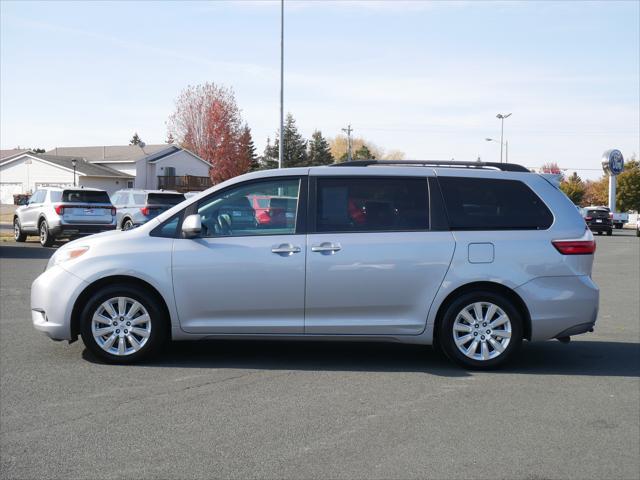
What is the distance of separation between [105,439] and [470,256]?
12.1ft

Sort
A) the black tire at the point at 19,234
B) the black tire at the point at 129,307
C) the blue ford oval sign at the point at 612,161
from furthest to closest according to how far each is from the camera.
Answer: the blue ford oval sign at the point at 612,161, the black tire at the point at 19,234, the black tire at the point at 129,307

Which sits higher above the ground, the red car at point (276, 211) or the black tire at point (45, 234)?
the red car at point (276, 211)

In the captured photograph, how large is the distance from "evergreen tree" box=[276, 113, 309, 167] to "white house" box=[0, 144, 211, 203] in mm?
22702

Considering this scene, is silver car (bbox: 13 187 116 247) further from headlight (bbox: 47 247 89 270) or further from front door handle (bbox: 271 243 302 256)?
front door handle (bbox: 271 243 302 256)

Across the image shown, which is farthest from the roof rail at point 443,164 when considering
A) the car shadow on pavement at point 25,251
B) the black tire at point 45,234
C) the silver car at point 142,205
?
the silver car at point 142,205

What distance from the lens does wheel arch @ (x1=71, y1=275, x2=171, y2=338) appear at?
277 inches

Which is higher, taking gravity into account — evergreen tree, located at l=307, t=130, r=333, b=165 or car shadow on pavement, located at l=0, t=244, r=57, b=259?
evergreen tree, located at l=307, t=130, r=333, b=165

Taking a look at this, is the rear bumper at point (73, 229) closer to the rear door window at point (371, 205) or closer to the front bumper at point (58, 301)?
the front bumper at point (58, 301)

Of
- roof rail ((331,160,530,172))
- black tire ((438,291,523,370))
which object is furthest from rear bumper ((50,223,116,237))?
black tire ((438,291,523,370))

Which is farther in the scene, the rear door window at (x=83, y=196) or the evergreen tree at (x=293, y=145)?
the evergreen tree at (x=293, y=145)

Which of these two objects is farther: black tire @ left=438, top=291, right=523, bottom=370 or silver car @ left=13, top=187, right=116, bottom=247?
silver car @ left=13, top=187, right=116, bottom=247

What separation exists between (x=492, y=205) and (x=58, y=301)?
425 cm

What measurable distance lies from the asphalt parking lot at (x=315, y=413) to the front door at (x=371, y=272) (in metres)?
0.50

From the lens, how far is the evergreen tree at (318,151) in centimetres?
9400
